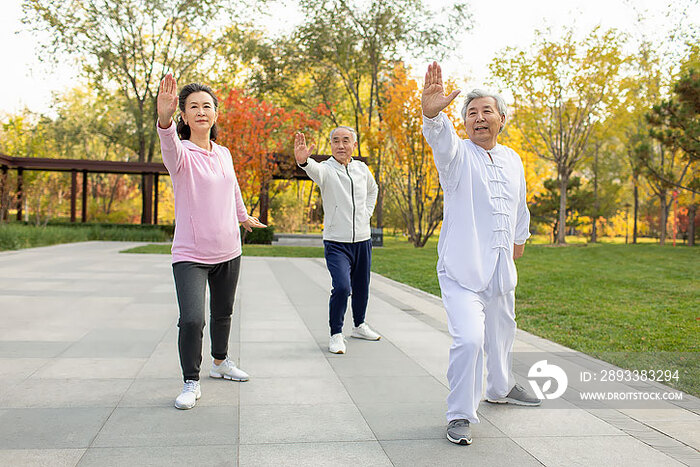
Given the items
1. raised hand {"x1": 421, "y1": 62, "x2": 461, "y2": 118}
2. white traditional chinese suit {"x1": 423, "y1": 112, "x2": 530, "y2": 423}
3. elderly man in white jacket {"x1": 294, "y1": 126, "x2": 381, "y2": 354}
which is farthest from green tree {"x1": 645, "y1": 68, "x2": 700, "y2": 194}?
raised hand {"x1": 421, "y1": 62, "x2": 461, "y2": 118}

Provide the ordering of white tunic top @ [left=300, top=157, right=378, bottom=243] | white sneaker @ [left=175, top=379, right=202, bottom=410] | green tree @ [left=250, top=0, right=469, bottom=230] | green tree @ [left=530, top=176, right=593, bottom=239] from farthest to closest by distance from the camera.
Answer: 1. green tree @ [left=530, top=176, right=593, bottom=239]
2. green tree @ [left=250, top=0, right=469, bottom=230]
3. white tunic top @ [left=300, top=157, right=378, bottom=243]
4. white sneaker @ [left=175, top=379, right=202, bottom=410]

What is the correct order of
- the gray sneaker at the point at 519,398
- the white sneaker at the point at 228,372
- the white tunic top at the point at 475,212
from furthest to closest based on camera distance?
the white sneaker at the point at 228,372, the gray sneaker at the point at 519,398, the white tunic top at the point at 475,212

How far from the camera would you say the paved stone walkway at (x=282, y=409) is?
2.90m

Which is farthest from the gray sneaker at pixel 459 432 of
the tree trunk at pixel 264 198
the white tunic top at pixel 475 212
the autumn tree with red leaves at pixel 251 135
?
the tree trunk at pixel 264 198

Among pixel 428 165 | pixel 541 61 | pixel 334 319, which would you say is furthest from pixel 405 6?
pixel 334 319

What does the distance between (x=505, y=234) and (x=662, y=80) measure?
109ft

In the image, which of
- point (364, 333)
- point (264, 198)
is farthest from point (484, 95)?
point (264, 198)

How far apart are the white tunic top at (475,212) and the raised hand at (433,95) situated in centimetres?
14

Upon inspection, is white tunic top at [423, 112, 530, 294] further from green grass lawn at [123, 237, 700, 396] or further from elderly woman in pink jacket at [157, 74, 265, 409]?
green grass lawn at [123, 237, 700, 396]

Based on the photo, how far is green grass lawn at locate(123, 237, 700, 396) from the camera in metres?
5.39

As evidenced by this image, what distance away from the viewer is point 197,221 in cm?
372

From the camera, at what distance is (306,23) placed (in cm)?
3022

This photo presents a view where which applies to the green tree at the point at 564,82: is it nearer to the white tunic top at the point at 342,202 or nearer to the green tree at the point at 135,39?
the green tree at the point at 135,39

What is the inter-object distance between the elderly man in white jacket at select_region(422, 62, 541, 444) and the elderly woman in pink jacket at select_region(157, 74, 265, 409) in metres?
1.38
